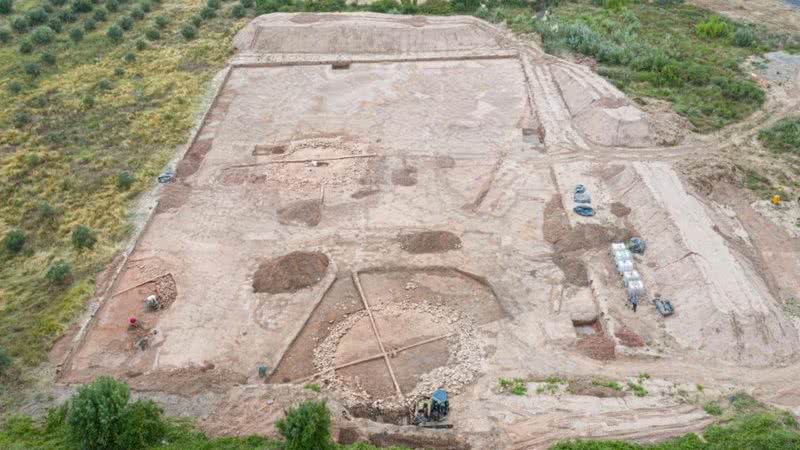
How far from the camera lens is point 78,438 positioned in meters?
16.9

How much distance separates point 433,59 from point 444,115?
805cm

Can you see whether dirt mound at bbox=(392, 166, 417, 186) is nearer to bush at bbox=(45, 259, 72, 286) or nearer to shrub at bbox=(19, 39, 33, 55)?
bush at bbox=(45, 259, 72, 286)

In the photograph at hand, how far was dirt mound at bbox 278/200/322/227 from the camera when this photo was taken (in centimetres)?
2789

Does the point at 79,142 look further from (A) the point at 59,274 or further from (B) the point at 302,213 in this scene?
(B) the point at 302,213

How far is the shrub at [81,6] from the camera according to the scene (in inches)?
1981

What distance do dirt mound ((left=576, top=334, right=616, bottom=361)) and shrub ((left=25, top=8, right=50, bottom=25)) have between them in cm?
4814

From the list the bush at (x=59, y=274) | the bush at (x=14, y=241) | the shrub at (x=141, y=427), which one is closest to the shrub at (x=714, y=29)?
the bush at (x=59, y=274)

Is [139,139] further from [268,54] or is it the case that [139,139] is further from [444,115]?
[444,115]

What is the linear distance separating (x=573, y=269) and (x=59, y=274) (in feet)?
67.3

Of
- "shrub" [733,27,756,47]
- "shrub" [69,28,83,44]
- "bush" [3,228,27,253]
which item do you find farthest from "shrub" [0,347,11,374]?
"shrub" [733,27,756,47]

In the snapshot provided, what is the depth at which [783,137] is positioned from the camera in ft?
106

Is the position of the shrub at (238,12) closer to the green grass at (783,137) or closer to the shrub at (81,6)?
the shrub at (81,6)

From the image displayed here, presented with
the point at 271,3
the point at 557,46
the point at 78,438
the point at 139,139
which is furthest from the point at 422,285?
the point at 271,3

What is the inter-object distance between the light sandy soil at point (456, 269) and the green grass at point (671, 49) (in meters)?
1.97
